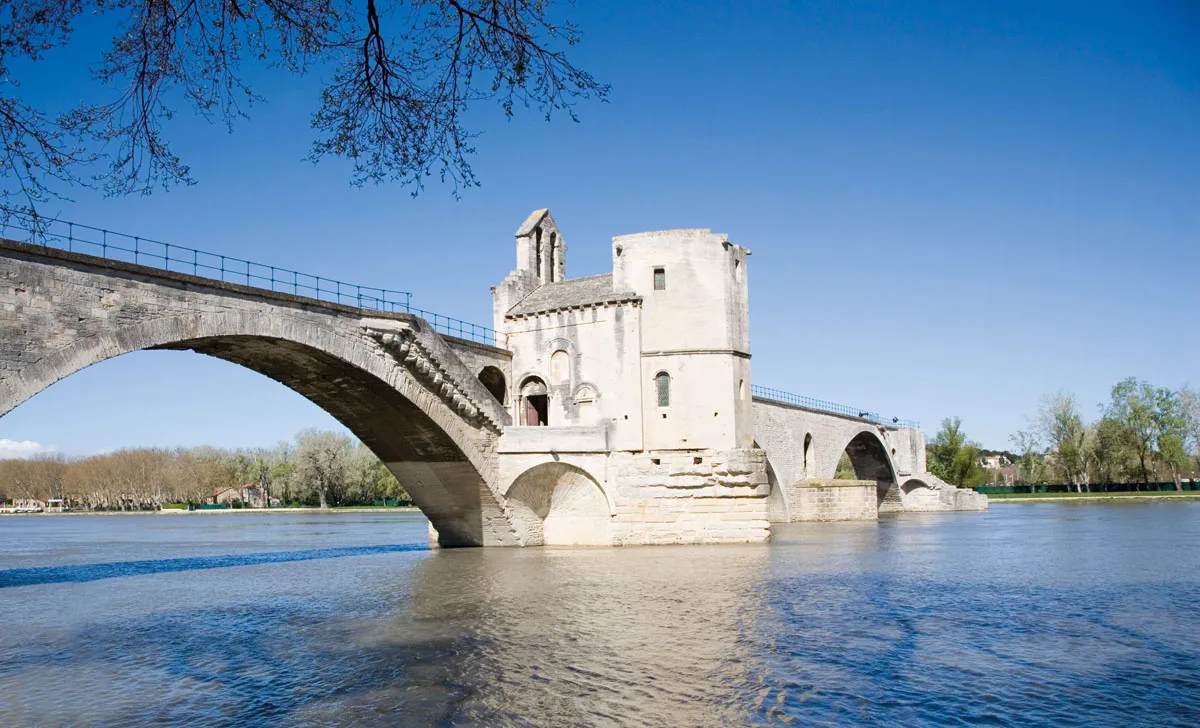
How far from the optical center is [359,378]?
81.3 ft

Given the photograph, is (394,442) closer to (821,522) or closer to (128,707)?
(128,707)

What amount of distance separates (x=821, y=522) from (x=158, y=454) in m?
92.6

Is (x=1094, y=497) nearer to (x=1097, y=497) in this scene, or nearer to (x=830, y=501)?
(x=1097, y=497)

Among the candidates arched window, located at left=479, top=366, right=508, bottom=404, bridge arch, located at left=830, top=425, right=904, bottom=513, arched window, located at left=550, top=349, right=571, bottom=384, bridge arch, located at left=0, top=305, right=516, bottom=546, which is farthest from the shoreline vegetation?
bridge arch, located at left=0, top=305, right=516, bottom=546

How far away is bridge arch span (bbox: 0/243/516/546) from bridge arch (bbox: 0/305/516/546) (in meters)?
0.03

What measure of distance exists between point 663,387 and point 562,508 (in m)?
5.06

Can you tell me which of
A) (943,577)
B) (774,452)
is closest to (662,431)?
(943,577)

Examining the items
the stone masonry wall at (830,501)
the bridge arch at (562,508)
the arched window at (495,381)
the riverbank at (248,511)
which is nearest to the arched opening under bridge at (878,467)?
the stone masonry wall at (830,501)

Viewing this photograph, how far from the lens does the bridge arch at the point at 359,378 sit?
697 inches

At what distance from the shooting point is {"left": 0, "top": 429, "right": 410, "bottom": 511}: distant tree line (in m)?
86.7

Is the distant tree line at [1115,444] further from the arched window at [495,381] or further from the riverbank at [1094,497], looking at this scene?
the arched window at [495,381]

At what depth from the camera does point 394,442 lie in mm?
28031

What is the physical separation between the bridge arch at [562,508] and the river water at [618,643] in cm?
363

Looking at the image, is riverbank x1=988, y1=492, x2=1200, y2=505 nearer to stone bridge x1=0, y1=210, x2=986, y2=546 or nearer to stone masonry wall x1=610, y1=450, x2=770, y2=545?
stone masonry wall x1=610, y1=450, x2=770, y2=545
